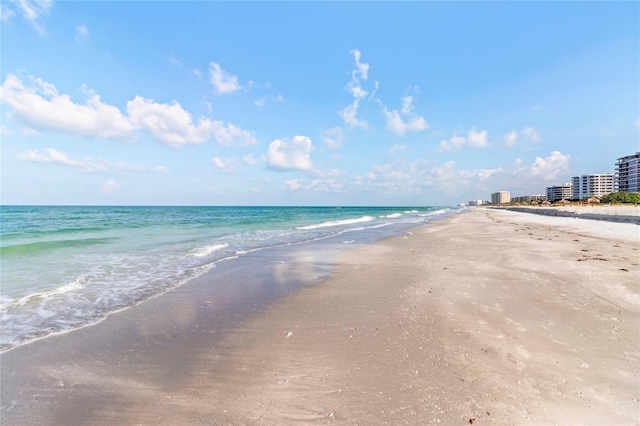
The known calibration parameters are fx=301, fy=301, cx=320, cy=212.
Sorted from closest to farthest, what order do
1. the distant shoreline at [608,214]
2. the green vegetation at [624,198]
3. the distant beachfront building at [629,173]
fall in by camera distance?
the distant shoreline at [608,214]
the green vegetation at [624,198]
the distant beachfront building at [629,173]

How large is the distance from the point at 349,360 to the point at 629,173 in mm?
166596

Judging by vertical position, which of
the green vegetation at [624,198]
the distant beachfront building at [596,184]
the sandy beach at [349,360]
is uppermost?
the distant beachfront building at [596,184]

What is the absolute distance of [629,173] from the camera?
11775cm

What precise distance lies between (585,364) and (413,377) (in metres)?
2.51

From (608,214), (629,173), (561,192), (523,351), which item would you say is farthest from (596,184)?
(523,351)

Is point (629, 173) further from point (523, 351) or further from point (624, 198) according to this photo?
point (523, 351)

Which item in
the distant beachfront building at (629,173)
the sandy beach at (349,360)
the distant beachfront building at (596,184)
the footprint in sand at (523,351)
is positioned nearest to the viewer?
the sandy beach at (349,360)

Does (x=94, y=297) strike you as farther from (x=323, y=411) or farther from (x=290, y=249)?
(x=290, y=249)

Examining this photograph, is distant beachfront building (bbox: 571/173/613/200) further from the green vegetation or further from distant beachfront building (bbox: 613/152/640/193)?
the green vegetation

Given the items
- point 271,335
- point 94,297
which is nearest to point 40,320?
point 94,297

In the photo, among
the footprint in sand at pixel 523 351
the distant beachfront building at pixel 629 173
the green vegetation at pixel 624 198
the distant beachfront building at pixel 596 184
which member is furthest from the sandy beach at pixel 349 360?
the distant beachfront building at pixel 596 184

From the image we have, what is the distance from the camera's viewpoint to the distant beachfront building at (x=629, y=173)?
365ft

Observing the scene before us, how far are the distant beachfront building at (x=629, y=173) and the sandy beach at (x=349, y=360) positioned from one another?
150682 mm

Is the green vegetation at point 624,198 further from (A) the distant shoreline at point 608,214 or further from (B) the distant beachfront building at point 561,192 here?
(B) the distant beachfront building at point 561,192
